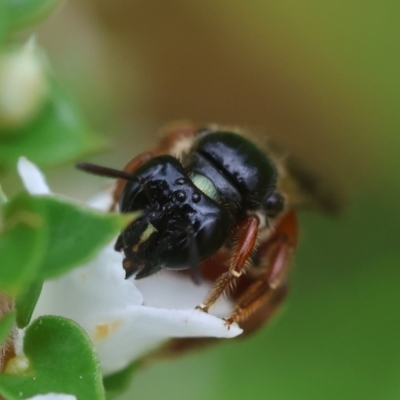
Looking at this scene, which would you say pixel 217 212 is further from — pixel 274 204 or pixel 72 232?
pixel 72 232

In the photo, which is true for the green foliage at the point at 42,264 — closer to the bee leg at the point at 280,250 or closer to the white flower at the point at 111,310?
the white flower at the point at 111,310

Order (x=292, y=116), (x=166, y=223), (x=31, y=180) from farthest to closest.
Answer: (x=292, y=116) < (x=166, y=223) < (x=31, y=180)

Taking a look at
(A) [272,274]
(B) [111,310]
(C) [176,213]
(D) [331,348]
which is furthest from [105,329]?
(D) [331,348]

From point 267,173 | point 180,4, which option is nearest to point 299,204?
point 267,173

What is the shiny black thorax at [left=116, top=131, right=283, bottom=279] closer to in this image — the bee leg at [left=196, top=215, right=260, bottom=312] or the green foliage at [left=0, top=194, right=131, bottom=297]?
the bee leg at [left=196, top=215, right=260, bottom=312]

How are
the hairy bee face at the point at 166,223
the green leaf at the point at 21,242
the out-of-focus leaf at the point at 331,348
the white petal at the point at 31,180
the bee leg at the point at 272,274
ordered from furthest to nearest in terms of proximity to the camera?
the out-of-focus leaf at the point at 331,348, the bee leg at the point at 272,274, the hairy bee face at the point at 166,223, the white petal at the point at 31,180, the green leaf at the point at 21,242

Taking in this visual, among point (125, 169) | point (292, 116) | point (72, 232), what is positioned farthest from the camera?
point (292, 116)

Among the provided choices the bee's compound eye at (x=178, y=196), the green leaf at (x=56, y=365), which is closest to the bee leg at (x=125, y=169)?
the bee's compound eye at (x=178, y=196)
